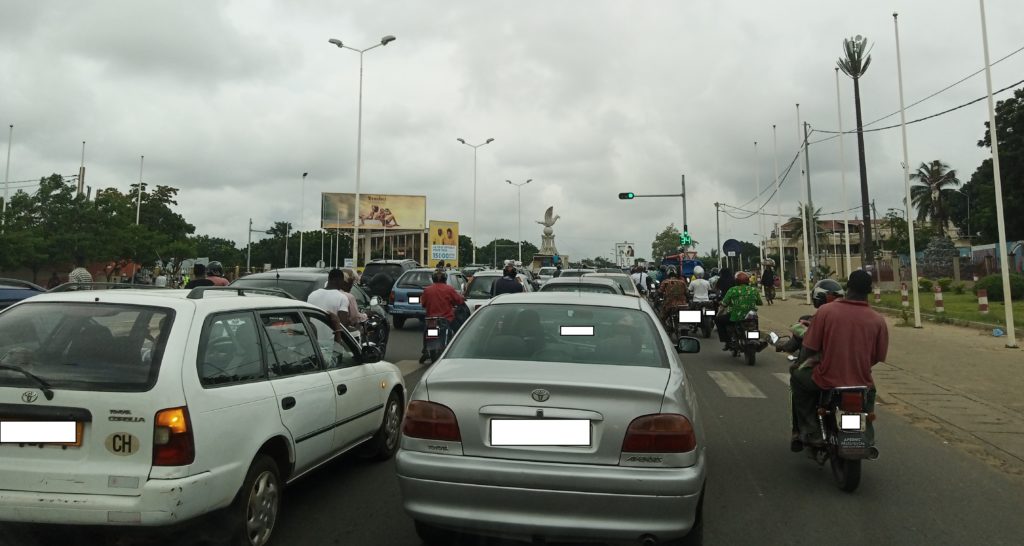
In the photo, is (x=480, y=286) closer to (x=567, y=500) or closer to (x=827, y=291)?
(x=827, y=291)

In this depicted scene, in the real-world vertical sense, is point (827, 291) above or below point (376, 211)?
below

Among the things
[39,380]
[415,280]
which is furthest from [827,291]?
[415,280]

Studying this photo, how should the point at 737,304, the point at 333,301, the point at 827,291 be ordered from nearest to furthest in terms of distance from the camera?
the point at 827,291 < the point at 333,301 < the point at 737,304

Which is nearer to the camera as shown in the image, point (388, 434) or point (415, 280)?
point (388, 434)

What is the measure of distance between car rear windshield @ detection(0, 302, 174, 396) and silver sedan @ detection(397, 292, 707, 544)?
4.44ft

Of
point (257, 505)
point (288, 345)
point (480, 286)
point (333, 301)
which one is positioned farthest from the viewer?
point (480, 286)

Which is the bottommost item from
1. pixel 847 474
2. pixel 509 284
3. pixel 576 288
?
pixel 847 474

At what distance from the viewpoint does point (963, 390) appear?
9.68m

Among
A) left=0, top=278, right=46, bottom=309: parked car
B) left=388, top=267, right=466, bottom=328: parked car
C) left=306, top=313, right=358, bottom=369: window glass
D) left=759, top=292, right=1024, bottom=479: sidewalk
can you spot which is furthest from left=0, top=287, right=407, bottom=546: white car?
left=388, top=267, right=466, bottom=328: parked car

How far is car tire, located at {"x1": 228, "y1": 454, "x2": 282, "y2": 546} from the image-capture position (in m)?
3.61

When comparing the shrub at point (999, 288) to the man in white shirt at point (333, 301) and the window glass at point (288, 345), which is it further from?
the window glass at point (288, 345)

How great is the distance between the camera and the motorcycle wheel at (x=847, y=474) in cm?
512

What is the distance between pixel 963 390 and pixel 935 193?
240 ft

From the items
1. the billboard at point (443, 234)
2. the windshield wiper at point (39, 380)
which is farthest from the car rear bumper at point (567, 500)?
the billboard at point (443, 234)
